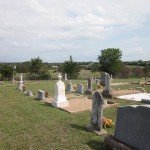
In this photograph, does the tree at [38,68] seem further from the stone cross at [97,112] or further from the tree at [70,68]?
the stone cross at [97,112]

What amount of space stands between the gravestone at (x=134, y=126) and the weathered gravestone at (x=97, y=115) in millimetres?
1869

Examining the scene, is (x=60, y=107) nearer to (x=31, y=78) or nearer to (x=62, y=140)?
(x=62, y=140)

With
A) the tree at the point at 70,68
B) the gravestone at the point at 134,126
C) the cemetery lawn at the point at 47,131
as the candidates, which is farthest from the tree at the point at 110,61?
the gravestone at the point at 134,126

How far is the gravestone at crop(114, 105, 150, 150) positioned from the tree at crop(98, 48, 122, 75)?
1763 inches

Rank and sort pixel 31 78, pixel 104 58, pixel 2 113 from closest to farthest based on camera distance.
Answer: pixel 2 113
pixel 31 78
pixel 104 58

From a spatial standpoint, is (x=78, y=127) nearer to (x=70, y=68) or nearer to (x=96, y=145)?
(x=96, y=145)

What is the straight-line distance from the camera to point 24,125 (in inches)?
435

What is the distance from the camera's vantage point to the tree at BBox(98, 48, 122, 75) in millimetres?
52250

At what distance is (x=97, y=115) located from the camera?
990 cm

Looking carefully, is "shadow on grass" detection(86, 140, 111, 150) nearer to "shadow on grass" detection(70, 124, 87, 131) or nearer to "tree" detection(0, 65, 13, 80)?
"shadow on grass" detection(70, 124, 87, 131)

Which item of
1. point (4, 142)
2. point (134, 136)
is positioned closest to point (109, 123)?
point (134, 136)

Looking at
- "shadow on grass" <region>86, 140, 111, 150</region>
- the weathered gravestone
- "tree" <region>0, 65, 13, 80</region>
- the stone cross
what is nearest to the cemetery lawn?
"shadow on grass" <region>86, 140, 111, 150</region>

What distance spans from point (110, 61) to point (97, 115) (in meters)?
43.7

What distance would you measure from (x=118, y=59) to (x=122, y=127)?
4726 cm
